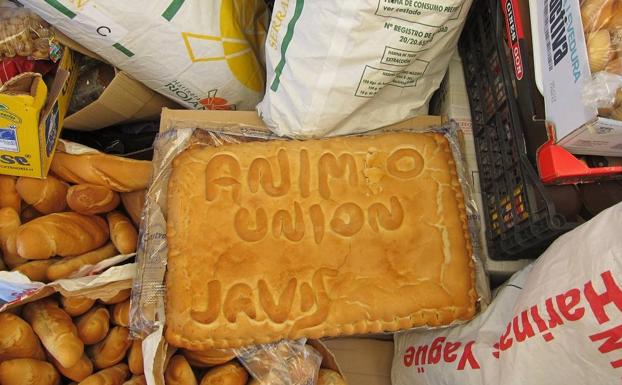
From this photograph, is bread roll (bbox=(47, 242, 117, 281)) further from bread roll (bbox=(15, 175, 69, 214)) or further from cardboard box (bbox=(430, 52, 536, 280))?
cardboard box (bbox=(430, 52, 536, 280))

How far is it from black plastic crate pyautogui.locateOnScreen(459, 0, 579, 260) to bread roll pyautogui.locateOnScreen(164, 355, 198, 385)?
65 cm

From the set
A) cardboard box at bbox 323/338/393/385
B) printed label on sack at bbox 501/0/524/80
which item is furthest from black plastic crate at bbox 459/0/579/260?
cardboard box at bbox 323/338/393/385

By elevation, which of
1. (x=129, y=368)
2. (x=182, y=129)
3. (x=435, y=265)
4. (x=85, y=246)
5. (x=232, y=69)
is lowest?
(x=129, y=368)

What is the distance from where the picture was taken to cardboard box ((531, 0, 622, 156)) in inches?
28.9

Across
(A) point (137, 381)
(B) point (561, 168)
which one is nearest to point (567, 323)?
(B) point (561, 168)

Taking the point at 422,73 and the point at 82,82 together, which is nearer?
the point at 422,73

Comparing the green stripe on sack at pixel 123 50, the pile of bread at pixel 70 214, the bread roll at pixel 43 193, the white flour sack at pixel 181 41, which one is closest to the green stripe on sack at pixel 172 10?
the white flour sack at pixel 181 41

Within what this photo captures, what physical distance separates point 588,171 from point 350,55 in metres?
0.44

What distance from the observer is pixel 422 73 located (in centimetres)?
105

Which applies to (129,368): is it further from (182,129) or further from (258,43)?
(258,43)

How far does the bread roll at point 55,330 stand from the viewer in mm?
941

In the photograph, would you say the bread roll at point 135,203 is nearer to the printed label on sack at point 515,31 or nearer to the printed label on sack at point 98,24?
the printed label on sack at point 98,24

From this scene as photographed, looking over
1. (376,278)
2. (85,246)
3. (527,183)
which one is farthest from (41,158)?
(527,183)

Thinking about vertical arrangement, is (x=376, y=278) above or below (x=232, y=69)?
below
